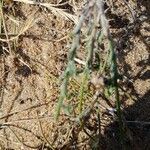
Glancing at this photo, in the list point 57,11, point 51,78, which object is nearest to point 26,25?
point 57,11

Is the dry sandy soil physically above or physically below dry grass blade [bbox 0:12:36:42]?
below

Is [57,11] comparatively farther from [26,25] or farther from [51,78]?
[51,78]

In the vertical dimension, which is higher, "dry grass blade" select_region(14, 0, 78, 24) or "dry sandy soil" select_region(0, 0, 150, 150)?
"dry grass blade" select_region(14, 0, 78, 24)

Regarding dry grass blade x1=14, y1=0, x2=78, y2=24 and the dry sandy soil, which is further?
dry grass blade x1=14, y1=0, x2=78, y2=24

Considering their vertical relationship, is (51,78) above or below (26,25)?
below

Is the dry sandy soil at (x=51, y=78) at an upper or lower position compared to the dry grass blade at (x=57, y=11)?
lower

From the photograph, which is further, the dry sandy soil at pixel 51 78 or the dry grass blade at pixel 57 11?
the dry grass blade at pixel 57 11

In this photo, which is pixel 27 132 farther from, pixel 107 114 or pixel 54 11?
pixel 54 11

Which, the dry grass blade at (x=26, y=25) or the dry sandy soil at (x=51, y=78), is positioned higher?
the dry grass blade at (x=26, y=25)
